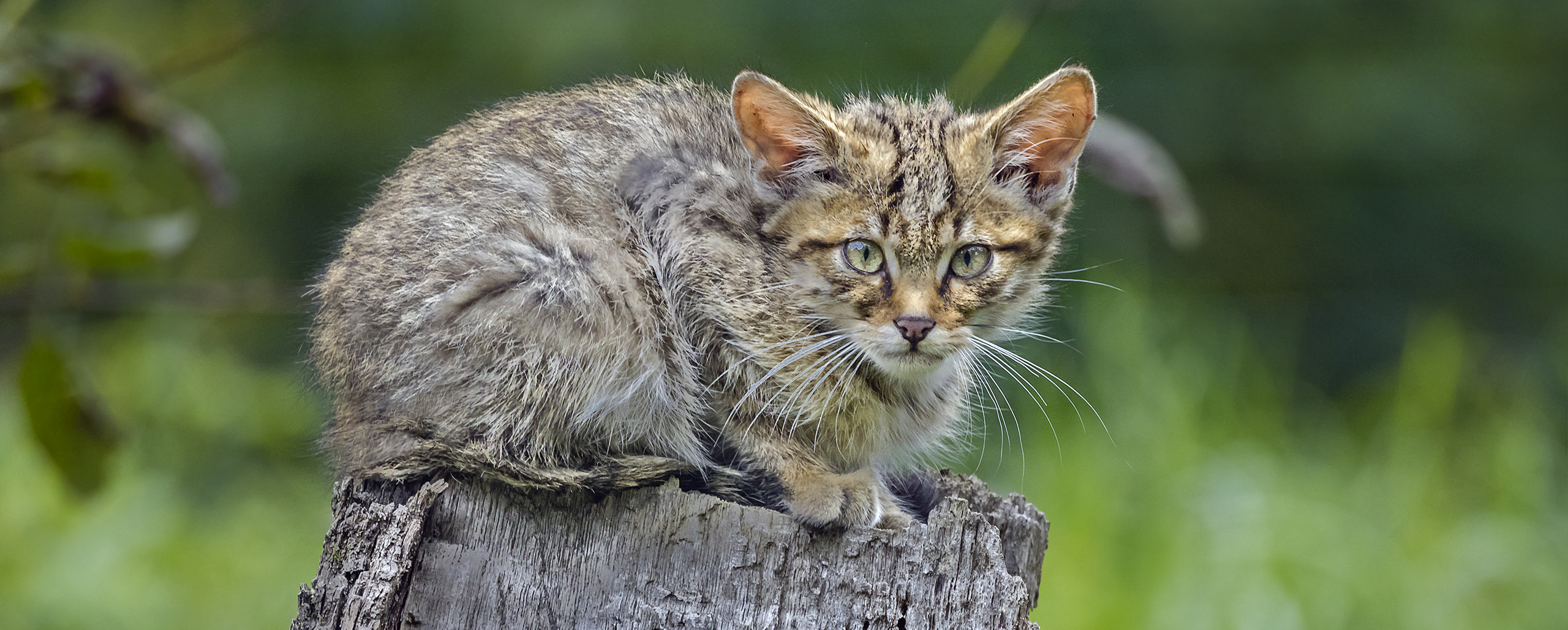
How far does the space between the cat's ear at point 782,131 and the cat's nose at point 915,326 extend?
36 cm

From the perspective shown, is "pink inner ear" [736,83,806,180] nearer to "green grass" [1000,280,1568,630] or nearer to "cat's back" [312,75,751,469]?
"cat's back" [312,75,751,469]

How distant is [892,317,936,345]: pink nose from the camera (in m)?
2.38

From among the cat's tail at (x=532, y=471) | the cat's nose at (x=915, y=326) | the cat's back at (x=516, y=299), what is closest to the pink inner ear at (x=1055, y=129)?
the cat's nose at (x=915, y=326)

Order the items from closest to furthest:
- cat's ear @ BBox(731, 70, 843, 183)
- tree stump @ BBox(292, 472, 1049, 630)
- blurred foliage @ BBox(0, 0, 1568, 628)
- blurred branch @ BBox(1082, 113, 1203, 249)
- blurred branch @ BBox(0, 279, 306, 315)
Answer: tree stump @ BBox(292, 472, 1049, 630), cat's ear @ BBox(731, 70, 843, 183), blurred branch @ BBox(0, 279, 306, 315), blurred branch @ BBox(1082, 113, 1203, 249), blurred foliage @ BBox(0, 0, 1568, 628)

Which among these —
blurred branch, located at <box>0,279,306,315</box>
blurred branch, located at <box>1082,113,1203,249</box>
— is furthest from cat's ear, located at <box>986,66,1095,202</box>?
blurred branch, located at <box>0,279,306,315</box>

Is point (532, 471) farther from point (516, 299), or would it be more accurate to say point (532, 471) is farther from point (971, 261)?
point (971, 261)

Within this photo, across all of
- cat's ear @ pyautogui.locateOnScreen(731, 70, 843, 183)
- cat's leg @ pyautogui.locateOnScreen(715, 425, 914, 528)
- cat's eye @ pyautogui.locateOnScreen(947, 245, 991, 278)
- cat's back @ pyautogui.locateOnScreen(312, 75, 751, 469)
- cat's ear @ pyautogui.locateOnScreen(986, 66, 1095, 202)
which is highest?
cat's ear @ pyautogui.locateOnScreen(986, 66, 1095, 202)

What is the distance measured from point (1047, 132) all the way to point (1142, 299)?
7.24 ft

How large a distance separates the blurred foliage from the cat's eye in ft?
3.10

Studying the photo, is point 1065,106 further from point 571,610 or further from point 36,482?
point 36,482

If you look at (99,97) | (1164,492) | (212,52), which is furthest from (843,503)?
(1164,492)

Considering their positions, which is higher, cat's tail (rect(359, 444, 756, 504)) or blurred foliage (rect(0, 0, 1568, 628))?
blurred foliage (rect(0, 0, 1568, 628))

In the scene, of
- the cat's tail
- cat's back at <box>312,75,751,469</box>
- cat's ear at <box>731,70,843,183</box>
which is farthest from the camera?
cat's ear at <box>731,70,843,183</box>

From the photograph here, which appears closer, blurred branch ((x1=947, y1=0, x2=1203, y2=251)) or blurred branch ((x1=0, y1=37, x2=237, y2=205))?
blurred branch ((x1=0, y1=37, x2=237, y2=205))
